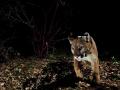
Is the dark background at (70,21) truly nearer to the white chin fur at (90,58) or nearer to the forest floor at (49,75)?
the forest floor at (49,75)

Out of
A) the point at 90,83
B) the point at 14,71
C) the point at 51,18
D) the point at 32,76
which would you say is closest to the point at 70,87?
the point at 90,83

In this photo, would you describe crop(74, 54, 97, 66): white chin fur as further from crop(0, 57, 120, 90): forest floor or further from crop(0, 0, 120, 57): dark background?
crop(0, 0, 120, 57): dark background

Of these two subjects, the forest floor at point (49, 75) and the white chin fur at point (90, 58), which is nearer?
the white chin fur at point (90, 58)

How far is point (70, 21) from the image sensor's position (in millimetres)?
6656

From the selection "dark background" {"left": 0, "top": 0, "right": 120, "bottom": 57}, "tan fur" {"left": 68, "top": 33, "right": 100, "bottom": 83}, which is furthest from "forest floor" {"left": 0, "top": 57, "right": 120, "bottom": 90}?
"dark background" {"left": 0, "top": 0, "right": 120, "bottom": 57}

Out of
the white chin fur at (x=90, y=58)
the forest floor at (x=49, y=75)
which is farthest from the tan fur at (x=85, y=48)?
the forest floor at (x=49, y=75)

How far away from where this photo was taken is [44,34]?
594cm

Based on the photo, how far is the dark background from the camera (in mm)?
6246

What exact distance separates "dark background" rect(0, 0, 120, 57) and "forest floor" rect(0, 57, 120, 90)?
0.69m

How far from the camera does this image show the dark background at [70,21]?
246 inches

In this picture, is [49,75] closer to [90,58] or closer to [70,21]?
[90,58]

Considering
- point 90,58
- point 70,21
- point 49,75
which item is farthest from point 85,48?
point 70,21

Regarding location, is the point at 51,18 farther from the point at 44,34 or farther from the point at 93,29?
the point at 93,29

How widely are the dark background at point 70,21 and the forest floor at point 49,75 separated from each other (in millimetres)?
690
